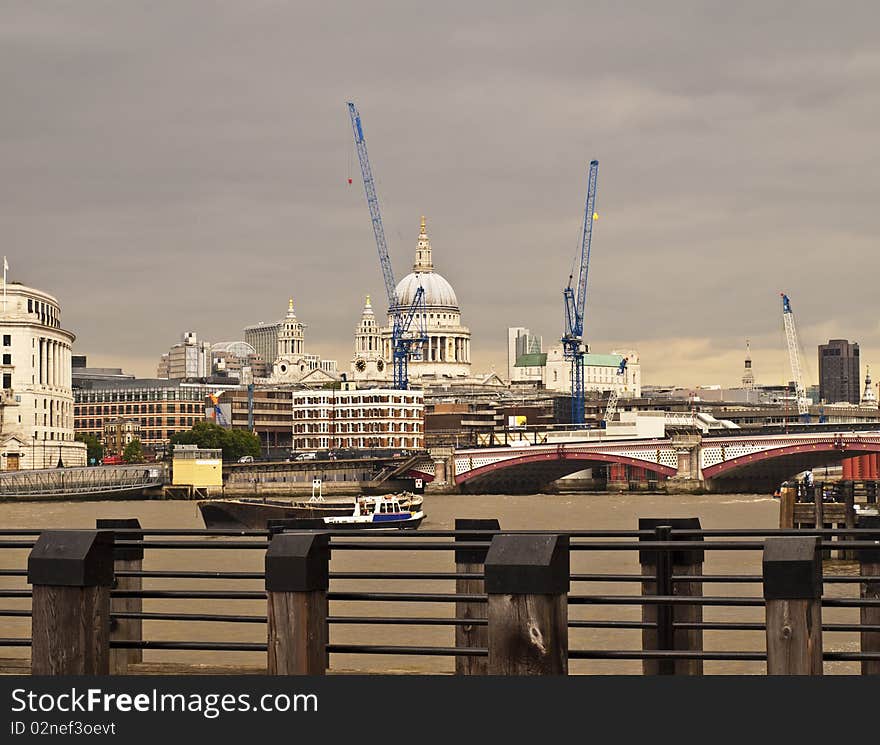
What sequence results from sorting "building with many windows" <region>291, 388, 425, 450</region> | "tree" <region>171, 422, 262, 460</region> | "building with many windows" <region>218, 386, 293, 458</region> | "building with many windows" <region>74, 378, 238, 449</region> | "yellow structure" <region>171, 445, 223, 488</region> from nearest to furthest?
"yellow structure" <region>171, 445, 223, 488</region>
"tree" <region>171, 422, 262, 460</region>
"building with many windows" <region>291, 388, 425, 450</region>
"building with many windows" <region>74, 378, 238, 449</region>
"building with many windows" <region>218, 386, 293, 458</region>

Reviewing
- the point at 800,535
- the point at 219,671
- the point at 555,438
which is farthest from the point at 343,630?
the point at 555,438

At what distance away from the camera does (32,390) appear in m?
133

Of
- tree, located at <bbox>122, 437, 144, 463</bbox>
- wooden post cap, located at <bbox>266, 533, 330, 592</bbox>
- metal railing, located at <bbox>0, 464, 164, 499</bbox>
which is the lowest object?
metal railing, located at <bbox>0, 464, 164, 499</bbox>

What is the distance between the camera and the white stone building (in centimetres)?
12950

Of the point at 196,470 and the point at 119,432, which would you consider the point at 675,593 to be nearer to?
the point at 196,470

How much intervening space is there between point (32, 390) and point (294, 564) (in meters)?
128

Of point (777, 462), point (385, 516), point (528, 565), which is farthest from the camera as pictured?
point (777, 462)

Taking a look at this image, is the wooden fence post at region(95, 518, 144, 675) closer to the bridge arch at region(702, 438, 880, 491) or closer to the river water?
the river water

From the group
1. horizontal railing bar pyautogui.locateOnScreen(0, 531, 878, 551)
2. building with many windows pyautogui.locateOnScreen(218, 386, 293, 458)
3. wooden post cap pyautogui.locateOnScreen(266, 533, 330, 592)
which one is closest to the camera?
horizontal railing bar pyautogui.locateOnScreen(0, 531, 878, 551)

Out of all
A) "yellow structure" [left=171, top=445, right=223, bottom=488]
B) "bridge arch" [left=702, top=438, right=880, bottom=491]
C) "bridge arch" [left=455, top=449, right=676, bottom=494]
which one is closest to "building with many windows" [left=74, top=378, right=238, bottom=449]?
"yellow structure" [left=171, top=445, right=223, bottom=488]

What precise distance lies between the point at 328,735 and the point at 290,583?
1.74 meters

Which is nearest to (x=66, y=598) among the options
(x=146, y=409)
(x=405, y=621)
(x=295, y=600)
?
(x=295, y=600)

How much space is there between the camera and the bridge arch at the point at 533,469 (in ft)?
392

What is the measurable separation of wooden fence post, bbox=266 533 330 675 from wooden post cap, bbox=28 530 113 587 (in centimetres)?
90
